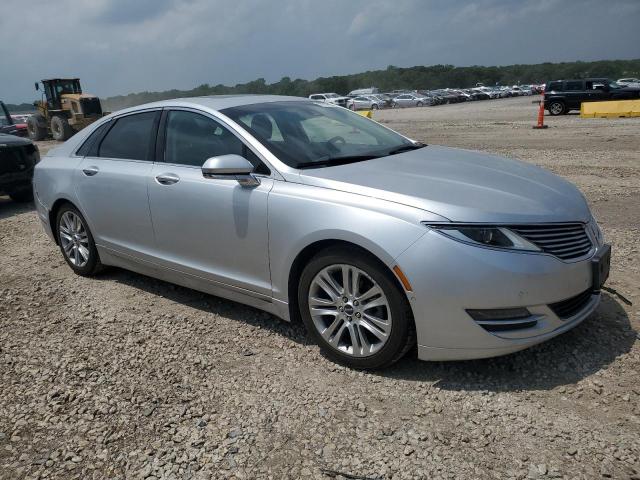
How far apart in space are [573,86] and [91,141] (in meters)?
24.2

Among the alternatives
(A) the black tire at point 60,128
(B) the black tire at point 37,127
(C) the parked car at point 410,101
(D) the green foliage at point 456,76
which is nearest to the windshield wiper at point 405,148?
(A) the black tire at point 60,128

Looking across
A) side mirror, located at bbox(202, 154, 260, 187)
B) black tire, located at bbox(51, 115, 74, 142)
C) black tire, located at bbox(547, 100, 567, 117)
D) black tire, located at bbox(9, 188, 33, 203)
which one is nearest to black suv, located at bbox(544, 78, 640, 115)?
black tire, located at bbox(547, 100, 567, 117)

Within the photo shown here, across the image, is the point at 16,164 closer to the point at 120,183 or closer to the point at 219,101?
the point at 120,183

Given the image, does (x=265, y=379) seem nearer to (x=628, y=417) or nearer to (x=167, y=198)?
(x=167, y=198)

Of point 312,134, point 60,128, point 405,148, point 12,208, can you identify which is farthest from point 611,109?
point 60,128

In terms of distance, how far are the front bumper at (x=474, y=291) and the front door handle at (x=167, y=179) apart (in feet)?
6.27

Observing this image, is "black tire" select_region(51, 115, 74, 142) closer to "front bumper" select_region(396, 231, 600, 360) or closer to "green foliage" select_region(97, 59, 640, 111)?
"front bumper" select_region(396, 231, 600, 360)

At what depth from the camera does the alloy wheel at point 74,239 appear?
16.6ft

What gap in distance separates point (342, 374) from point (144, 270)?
208 cm

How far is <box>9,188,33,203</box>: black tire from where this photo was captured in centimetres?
900

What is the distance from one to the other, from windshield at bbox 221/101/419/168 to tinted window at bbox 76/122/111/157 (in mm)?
1608

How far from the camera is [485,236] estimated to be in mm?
2822

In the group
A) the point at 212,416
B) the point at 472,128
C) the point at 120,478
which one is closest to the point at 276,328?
the point at 212,416

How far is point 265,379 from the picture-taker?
3.29 meters
